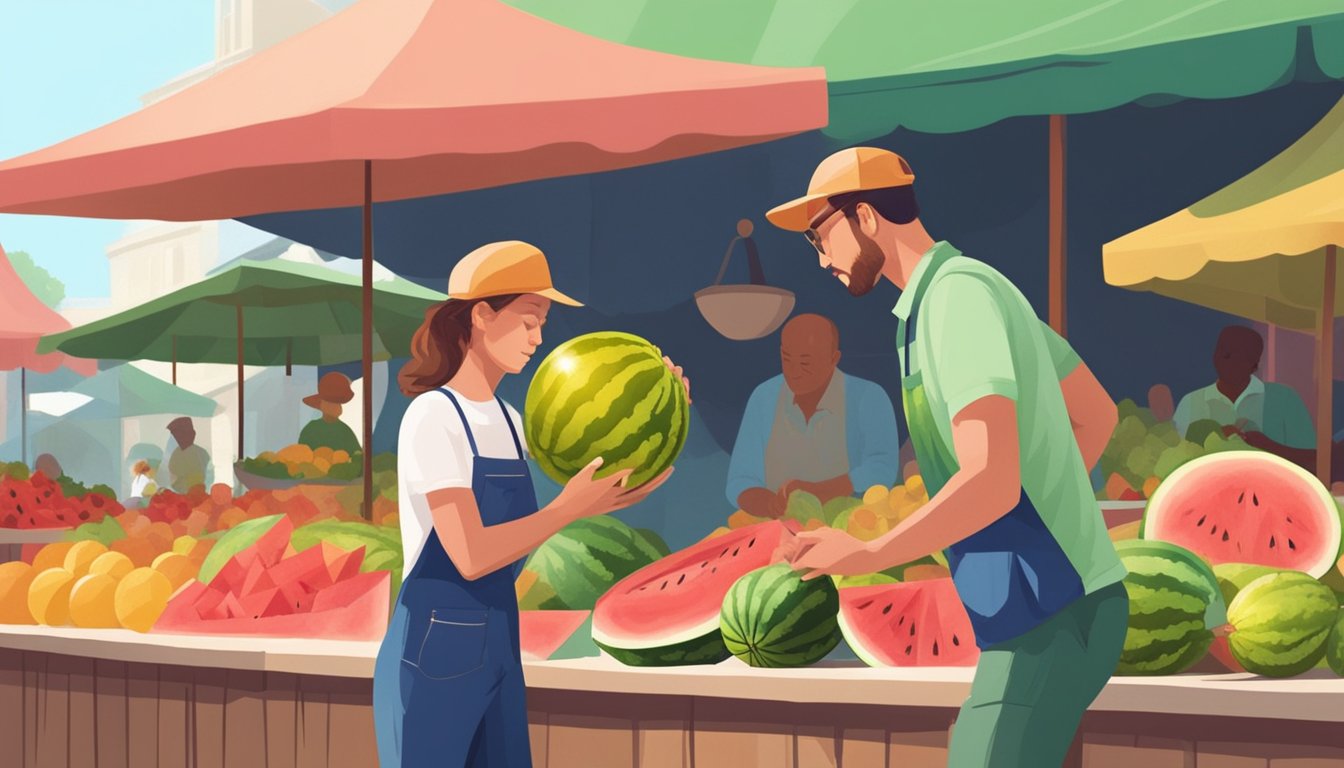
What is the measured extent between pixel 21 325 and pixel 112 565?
9397mm

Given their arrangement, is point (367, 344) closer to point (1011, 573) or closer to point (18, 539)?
point (1011, 573)

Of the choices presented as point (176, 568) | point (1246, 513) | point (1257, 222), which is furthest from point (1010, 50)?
point (176, 568)

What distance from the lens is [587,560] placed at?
14.9 ft

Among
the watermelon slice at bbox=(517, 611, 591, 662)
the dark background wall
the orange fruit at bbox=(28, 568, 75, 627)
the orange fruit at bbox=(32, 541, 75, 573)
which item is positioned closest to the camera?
the watermelon slice at bbox=(517, 611, 591, 662)

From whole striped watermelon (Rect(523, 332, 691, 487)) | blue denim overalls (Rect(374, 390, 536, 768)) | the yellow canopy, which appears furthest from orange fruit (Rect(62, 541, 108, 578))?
the yellow canopy

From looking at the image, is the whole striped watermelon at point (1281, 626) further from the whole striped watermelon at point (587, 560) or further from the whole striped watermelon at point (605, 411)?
the whole striped watermelon at point (587, 560)

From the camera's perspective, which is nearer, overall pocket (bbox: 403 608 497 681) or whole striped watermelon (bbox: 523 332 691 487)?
overall pocket (bbox: 403 608 497 681)

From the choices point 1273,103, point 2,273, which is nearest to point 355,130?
point 1273,103

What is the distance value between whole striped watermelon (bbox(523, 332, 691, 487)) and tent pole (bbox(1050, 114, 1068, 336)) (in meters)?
2.55

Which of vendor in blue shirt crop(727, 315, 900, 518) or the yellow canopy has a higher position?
the yellow canopy

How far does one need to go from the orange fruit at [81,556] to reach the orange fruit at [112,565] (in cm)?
10

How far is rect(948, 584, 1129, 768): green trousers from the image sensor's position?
2.56 m

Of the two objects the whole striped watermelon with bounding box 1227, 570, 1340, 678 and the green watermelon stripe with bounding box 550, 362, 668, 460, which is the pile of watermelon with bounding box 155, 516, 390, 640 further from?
the whole striped watermelon with bounding box 1227, 570, 1340, 678

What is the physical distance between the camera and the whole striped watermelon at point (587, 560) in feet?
14.7
